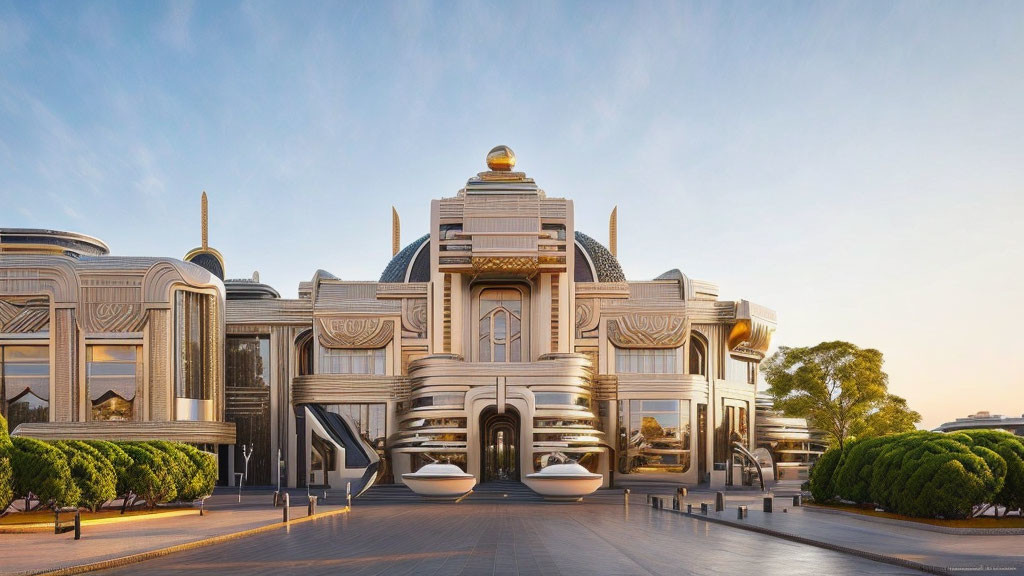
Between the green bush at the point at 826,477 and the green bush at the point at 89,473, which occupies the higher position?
the green bush at the point at 89,473

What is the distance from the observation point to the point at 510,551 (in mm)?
24188

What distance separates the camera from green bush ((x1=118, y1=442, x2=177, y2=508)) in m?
36.6

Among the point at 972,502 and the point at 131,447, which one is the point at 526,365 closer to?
the point at 131,447

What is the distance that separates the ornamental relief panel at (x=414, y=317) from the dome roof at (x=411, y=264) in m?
3.67

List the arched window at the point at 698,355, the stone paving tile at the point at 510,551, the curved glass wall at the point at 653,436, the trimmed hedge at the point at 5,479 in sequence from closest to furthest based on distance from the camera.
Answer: the stone paving tile at the point at 510,551 → the trimmed hedge at the point at 5,479 → the curved glass wall at the point at 653,436 → the arched window at the point at 698,355

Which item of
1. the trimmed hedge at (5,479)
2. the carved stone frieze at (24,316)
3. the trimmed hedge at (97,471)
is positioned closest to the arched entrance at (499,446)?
the trimmed hedge at (97,471)

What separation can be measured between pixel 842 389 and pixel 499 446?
903 inches

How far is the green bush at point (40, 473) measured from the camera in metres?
31.2

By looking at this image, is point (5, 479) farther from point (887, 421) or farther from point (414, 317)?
point (887, 421)

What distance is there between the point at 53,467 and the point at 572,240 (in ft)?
139

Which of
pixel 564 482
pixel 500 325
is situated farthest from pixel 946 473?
pixel 500 325

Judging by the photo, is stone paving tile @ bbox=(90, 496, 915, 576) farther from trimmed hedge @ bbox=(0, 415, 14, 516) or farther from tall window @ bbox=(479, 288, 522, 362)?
tall window @ bbox=(479, 288, 522, 362)

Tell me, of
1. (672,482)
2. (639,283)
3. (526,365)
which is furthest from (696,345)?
(526,365)

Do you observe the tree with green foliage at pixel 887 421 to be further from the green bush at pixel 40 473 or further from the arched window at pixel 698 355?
the green bush at pixel 40 473
